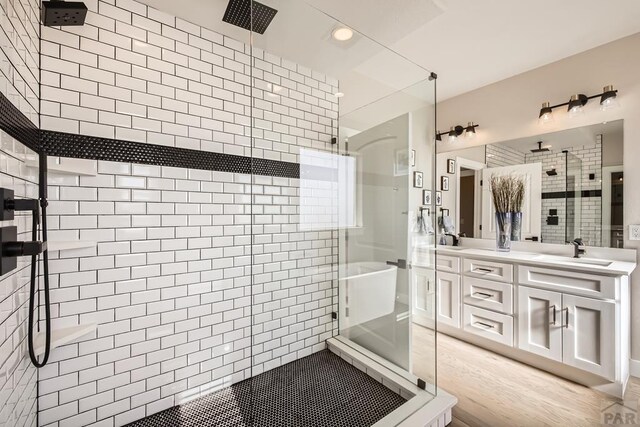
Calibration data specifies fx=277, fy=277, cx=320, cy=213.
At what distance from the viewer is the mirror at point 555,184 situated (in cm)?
233

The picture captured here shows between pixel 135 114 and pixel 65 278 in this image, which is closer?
pixel 65 278

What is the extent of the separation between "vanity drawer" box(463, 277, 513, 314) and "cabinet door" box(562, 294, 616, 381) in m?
0.40

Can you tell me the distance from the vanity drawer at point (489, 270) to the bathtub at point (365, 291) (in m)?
1.09

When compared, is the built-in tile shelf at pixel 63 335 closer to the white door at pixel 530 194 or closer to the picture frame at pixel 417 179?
the picture frame at pixel 417 179

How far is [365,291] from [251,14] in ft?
6.81

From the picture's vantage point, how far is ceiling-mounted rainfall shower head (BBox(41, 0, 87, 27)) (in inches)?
51.6

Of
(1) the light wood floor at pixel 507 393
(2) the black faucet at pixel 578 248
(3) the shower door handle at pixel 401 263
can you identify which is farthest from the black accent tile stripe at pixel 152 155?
(2) the black faucet at pixel 578 248

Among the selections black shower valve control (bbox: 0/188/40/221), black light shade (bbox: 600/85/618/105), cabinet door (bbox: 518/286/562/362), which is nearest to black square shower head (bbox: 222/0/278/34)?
black shower valve control (bbox: 0/188/40/221)

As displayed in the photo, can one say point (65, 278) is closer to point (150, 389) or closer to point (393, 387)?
point (150, 389)

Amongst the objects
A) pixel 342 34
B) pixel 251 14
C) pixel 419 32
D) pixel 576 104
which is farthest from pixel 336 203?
pixel 576 104

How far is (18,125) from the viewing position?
1140 mm

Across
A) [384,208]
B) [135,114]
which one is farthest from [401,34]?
[135,114]

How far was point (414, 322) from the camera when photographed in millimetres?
2066

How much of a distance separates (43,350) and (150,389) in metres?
0.64
